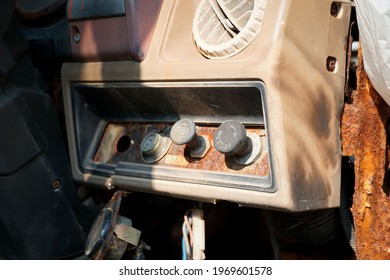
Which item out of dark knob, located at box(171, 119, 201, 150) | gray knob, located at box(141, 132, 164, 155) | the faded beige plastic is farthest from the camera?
gray knob, located at box(141, 132, 164, 155)

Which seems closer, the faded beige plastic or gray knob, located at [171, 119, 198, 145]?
the faded beige plastic

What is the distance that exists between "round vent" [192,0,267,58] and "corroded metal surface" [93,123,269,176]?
0.62 ft


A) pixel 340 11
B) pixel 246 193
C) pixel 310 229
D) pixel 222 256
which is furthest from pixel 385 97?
pixel 222 256

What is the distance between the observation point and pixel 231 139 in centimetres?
114

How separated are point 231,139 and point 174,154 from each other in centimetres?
21

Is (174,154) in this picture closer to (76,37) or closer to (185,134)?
(185,134)

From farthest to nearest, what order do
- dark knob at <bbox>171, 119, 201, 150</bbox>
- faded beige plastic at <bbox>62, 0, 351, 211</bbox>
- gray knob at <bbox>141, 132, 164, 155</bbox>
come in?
gray knob at <bbox>141, 132, 164, 155</bbox> → dark knob at <bbox>171, 119, 201, 150</bbox> → faded beige plastic at <bbox>62, 0, 351, 211</bbox>

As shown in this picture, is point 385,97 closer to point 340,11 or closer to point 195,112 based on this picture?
point 340,11

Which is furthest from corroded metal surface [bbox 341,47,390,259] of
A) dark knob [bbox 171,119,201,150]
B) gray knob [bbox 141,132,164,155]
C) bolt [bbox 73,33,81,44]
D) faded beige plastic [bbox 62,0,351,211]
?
bolt [bbox 73,33,81,44]

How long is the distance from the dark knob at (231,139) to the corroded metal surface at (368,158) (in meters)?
0.21

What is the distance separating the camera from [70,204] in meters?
1.54

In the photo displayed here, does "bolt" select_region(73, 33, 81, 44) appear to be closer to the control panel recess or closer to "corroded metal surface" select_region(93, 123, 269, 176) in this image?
the control panel recess

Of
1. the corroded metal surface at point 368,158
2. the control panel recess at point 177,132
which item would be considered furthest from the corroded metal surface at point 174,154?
the corroded metal surface at point 368,158

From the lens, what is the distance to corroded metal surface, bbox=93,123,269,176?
3.83 feet
